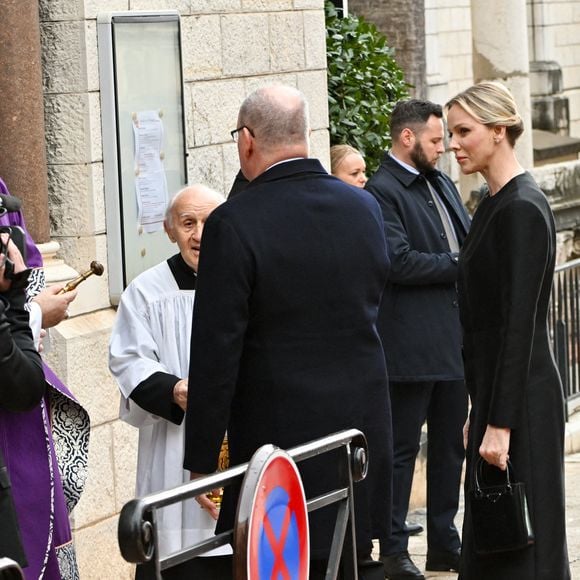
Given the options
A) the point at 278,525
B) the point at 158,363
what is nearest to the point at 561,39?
the point at 158,363

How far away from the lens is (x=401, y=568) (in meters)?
7.08

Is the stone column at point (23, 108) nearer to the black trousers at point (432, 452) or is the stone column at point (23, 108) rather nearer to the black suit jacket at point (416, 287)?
the black suit jacket at point (416, 287)

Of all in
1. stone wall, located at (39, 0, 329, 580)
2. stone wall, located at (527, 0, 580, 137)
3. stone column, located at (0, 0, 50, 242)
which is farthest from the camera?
stone wall, located at (527, 0, 580, 137)

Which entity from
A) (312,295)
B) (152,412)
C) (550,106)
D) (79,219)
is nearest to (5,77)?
(79,219)

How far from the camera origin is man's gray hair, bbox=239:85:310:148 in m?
4.75

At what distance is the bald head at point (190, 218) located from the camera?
18.1 ft

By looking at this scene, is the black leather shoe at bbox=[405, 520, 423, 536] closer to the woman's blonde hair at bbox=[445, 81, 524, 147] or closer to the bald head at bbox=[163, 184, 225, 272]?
the bald head at bbox=[163, 184, 225, 272]

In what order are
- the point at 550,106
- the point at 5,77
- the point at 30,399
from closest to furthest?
the point at 30,399, the point at 5,77, the point at 550,106

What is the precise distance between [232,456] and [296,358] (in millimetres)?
368

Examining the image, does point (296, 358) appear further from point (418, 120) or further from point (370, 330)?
point (418, 120)

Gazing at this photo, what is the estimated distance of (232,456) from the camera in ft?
15.7

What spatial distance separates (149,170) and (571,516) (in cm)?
293

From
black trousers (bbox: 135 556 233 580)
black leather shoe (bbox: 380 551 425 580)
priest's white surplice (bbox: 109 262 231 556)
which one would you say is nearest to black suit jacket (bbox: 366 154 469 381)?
black leather shoe (bbox: 380 551 425 580)

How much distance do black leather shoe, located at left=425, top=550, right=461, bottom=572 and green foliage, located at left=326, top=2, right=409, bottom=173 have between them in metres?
3.38
